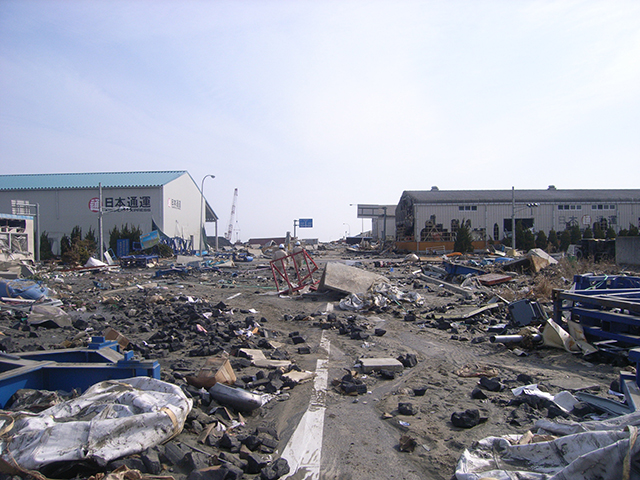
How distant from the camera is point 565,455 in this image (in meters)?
2.78

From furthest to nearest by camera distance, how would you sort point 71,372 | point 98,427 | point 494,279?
point 494,279, point 71,372, point 98,427

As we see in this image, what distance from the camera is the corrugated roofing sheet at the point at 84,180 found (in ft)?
145

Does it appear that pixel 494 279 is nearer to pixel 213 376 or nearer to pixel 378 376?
pixel 378 376

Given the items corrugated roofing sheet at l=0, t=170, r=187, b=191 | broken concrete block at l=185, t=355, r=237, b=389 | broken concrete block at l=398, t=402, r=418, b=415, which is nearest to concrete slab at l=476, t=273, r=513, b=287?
broken concrete block at l=398, t=402, r=418, b=415

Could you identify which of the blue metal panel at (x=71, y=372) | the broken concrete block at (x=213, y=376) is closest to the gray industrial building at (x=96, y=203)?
the broken concrete block at (x=213, y=376)

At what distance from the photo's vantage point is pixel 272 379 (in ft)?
17.4

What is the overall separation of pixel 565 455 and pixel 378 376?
3.10 m

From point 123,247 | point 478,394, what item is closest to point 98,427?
point 478,394

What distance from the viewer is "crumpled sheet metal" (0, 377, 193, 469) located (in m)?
2.83

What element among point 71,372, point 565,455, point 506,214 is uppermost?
point 506,214

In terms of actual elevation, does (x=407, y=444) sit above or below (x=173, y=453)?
below

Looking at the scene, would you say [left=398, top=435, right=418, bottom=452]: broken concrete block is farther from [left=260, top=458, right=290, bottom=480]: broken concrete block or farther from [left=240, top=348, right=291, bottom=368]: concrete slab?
[left=240, top=348, right=291, bottom=368]: concrete slab

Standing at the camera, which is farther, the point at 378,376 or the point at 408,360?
the point at 408,360

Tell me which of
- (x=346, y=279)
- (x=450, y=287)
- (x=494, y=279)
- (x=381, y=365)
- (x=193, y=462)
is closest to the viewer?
(x=193, y=462)
